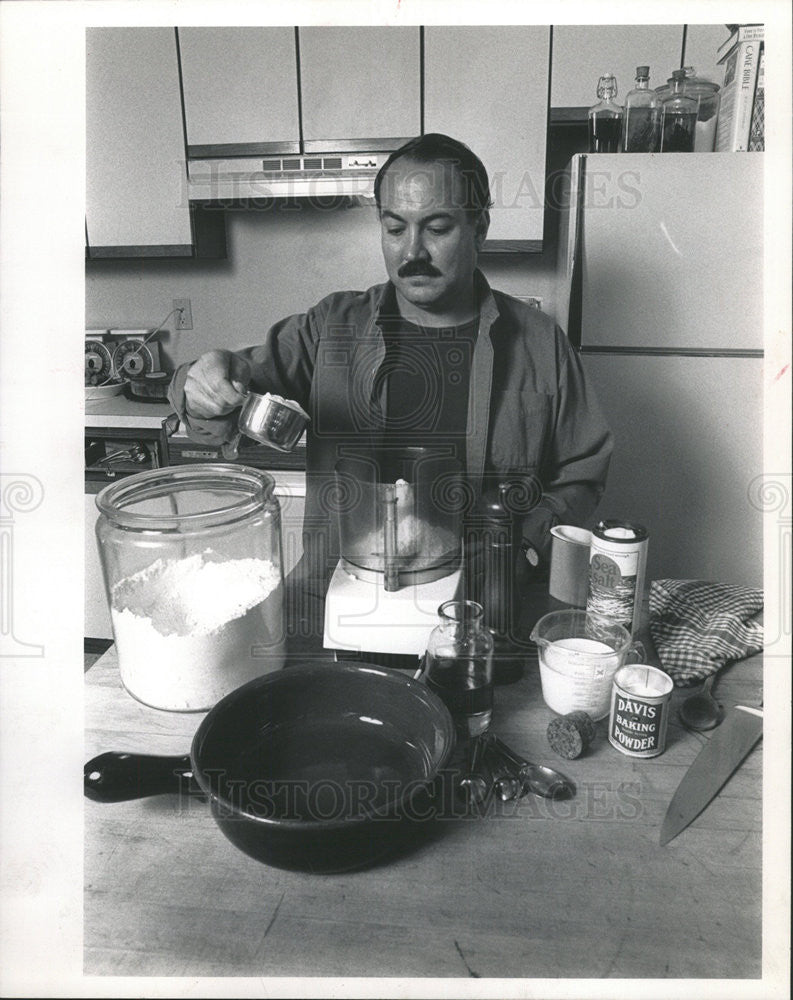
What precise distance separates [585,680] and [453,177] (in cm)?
88

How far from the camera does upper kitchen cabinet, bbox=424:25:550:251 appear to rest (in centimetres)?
161

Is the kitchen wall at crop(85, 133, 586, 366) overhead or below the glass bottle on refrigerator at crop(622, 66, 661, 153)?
below

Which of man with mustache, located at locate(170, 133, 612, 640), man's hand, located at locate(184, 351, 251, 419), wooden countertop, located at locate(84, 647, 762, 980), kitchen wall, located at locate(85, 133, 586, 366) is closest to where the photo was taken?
wooden countertop, located at locate(84, 647, 762, 980)

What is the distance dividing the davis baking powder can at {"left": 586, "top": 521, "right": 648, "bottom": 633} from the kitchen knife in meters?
0.13

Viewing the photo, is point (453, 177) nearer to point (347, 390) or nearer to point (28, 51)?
point (347, 390)

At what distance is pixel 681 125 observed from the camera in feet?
4.93

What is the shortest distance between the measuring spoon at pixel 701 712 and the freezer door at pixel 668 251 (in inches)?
42.4

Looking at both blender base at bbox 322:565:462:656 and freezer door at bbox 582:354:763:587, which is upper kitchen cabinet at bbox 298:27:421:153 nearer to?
freezer door at bbox 582:354:763:587

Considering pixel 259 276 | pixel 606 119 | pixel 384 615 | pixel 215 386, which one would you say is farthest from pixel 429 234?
pixel 259 276

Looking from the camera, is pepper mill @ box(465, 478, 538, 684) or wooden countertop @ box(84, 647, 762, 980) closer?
wooden countertop @ box(84, 647, 762, 980)

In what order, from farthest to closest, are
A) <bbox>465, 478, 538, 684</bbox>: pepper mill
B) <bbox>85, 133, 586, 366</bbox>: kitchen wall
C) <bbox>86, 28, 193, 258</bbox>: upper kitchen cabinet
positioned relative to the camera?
<bbox>85, 133, 586, 366</bbox>: kitchen wall < <bbox>86, 28, 193, 258</bbox>: upper kitchen cabinet < <bbox>465, 478, 538, 684</bbox>: pepper mill

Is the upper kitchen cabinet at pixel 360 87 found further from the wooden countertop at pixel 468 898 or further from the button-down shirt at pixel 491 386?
the wooden countertop at pixel 468 898

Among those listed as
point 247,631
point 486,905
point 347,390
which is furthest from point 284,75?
point 486,905

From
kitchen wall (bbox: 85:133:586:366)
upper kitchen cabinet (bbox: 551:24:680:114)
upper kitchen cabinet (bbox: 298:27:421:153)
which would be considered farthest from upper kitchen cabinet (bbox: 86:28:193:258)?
upper kitchen cabinet (bbox: 551:24:680:114)
